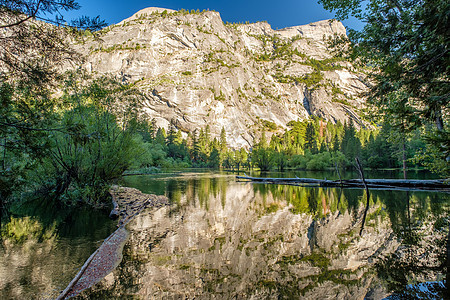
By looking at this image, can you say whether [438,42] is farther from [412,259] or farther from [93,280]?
[93,280]

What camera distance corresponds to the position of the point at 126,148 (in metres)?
17.0

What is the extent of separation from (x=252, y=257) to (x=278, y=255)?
0.86 metres

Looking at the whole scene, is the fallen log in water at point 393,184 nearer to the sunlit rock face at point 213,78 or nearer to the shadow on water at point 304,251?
the shadow on water at point 304,251

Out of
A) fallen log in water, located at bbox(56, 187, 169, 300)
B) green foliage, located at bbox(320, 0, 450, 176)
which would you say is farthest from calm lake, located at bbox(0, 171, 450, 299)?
green foliage, located at bbox(320, 0, 450, 176)

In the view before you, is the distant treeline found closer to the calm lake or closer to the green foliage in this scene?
the calm lake

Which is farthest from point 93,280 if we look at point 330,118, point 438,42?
point 330,118

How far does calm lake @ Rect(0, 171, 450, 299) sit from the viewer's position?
17.5ft

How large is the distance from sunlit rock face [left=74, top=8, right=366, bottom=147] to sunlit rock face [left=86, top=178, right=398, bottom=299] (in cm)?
9535

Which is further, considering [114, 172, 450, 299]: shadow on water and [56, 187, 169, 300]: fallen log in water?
[114, 172, 450, 299]: shadow on water

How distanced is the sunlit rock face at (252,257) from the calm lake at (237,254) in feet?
0.09

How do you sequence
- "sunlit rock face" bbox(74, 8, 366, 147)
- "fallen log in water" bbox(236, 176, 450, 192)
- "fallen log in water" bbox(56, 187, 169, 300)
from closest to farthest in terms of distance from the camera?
"fallen log in water" bbox(56, 187, 169, 300) < "fallen log in water" bbox(236, 176, 450, 192) < "sunlit rock face" bbox(74, 8, 366, 147)

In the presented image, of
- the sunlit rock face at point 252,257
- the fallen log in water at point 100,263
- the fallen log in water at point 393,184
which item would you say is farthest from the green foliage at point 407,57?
the fallen log in water at point 393,184

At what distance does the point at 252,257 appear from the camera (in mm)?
7133

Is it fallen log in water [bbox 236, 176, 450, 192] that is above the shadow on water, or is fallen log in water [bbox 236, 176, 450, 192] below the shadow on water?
above
